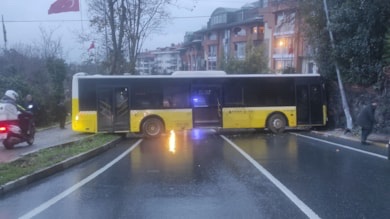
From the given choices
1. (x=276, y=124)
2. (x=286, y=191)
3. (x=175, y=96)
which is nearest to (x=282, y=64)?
(x=276, y=124)

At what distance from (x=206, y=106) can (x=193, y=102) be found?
2.17ft

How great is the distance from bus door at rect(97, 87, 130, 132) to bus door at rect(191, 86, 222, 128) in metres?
3.14

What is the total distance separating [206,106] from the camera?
22703mm

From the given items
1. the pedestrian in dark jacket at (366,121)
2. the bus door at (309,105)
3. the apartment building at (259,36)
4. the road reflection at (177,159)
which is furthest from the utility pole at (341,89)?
the apartment building at (259,36)

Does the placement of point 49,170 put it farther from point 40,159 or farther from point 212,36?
point 212,36

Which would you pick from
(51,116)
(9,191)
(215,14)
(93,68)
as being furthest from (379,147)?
(215,14)

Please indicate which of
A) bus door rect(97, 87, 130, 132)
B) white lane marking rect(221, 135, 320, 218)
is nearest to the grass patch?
bus door rect(97, 87, 130, 132)

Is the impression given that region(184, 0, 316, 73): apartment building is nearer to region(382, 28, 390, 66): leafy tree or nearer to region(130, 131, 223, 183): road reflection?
region(382, 28, 390, 66): leafy tree

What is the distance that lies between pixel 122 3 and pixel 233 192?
25.3 metres

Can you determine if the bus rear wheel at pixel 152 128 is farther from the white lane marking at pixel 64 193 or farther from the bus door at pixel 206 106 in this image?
the white lane marking at pixel 64 193

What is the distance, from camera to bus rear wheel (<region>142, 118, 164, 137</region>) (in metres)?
22.0

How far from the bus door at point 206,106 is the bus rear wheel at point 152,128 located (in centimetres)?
160

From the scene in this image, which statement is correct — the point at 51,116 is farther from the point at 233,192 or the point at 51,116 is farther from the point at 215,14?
the point at 215,14

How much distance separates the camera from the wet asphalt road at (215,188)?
7.44 metres
